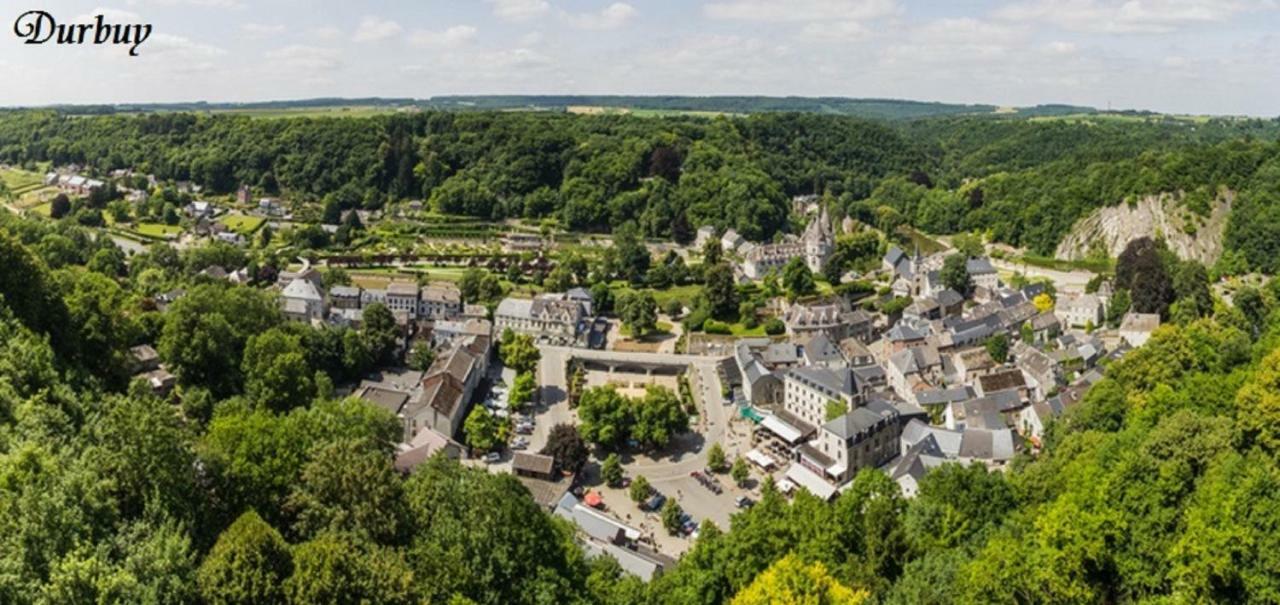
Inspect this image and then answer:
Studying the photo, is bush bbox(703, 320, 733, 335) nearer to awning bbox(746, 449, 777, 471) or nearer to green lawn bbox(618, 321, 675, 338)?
green lawn bbox(618, 321, 675, 338)

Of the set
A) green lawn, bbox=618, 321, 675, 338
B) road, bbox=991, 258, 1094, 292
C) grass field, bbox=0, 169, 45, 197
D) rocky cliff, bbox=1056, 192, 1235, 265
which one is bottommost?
green lawn, bbox=618, 321, 675, 338

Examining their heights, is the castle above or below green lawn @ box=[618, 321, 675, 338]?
above

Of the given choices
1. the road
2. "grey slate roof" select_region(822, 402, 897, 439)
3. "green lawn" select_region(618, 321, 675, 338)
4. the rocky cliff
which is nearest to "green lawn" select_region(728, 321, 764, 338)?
"green lawn" select_region(618, 321, 675, 338)

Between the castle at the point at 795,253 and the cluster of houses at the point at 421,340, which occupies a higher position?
the castle at the point at 795,253

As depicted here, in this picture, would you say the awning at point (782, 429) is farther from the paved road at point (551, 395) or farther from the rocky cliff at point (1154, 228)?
the rocky cliff at point (1154, 228)

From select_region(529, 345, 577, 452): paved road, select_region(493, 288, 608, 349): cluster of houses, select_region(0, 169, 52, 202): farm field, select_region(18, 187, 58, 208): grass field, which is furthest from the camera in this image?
select_region(0, 169, 52, 202): farm field

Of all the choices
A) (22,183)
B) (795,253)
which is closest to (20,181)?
(22,183)

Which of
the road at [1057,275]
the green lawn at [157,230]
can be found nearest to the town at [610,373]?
the green lawn at [157,230]
